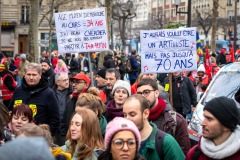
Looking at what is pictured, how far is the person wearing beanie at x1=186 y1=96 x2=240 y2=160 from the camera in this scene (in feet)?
12.8

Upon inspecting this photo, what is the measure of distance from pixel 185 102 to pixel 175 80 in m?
0.46

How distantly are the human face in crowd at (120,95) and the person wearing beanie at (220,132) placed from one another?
254cm

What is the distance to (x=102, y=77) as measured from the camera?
9695 mm

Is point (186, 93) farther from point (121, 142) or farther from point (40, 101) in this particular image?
point (121, 142)

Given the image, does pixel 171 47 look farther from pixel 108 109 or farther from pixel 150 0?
pixel 150 0

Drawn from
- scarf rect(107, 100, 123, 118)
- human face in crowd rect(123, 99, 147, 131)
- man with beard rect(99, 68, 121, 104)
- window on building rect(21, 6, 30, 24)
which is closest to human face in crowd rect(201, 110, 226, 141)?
human face in crowd rect(123, 99, 147, 131)

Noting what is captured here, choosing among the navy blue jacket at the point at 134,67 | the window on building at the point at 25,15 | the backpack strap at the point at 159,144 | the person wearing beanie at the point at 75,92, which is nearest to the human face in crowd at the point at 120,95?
the person wearing beanie at the point at 75,92

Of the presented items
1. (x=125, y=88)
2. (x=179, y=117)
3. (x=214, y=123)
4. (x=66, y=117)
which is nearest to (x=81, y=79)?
(x=66, y=117)

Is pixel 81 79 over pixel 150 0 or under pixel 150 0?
under

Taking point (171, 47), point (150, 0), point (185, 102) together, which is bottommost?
point (185, 102)

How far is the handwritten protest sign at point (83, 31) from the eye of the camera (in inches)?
401

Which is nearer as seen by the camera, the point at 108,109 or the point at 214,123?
the point at 214,123

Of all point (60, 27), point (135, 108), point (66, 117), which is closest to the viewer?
point (135, 108)

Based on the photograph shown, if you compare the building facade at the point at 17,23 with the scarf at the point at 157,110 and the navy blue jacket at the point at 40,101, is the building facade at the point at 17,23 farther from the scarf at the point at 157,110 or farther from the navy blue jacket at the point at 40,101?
the scarf at the point at 157,110
